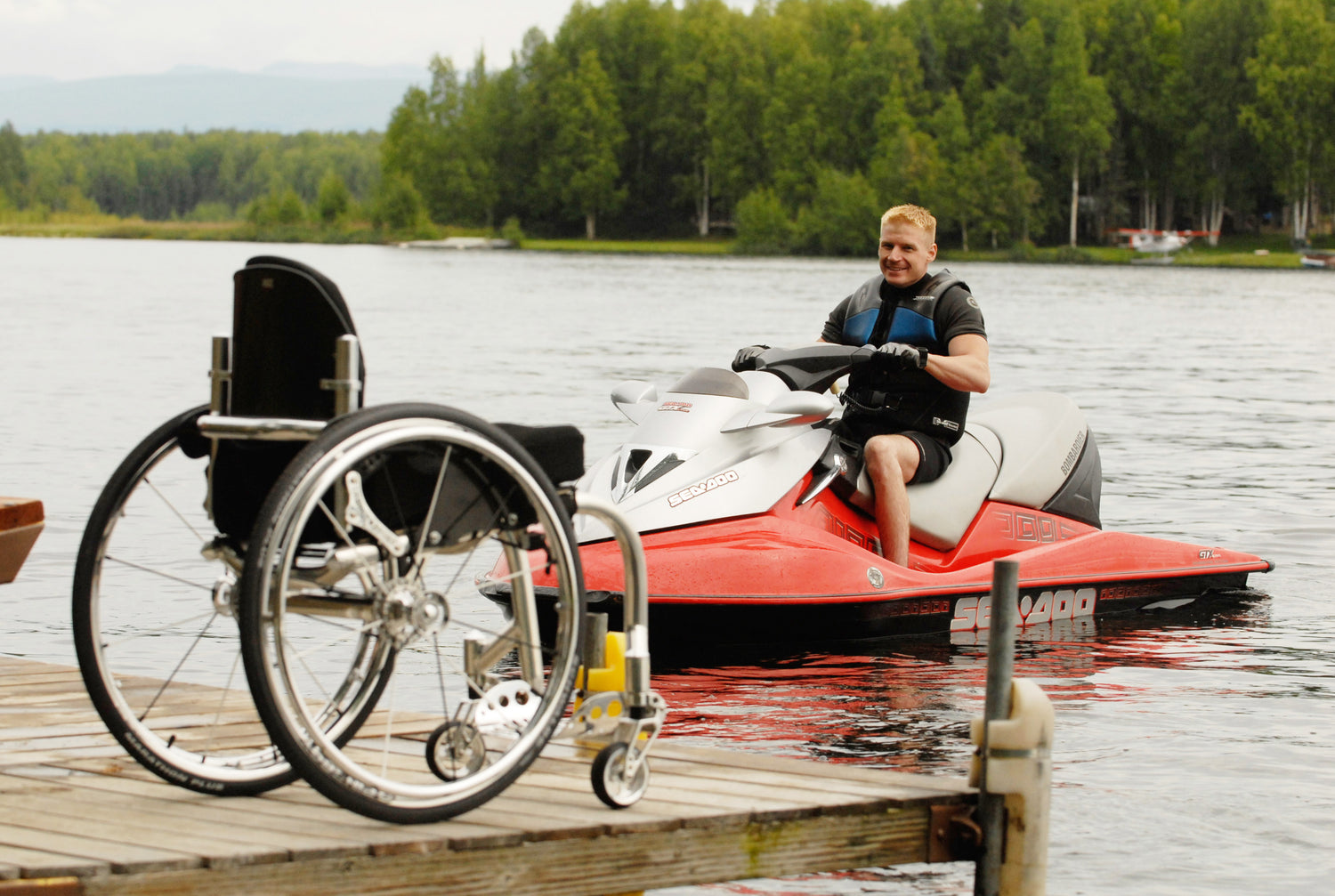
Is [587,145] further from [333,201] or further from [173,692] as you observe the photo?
[173,692]

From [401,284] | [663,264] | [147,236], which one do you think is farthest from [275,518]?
[147,236]

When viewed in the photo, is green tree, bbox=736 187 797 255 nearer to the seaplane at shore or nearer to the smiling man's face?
the seaplane at shore

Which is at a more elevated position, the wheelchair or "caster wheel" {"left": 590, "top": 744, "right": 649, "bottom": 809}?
the wheelchair

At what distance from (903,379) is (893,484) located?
494 mm

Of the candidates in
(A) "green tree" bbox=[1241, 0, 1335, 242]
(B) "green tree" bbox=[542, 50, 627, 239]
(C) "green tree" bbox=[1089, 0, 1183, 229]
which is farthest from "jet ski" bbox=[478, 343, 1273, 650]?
(B) "green tree" bbox=[542, 50, 627, 239]

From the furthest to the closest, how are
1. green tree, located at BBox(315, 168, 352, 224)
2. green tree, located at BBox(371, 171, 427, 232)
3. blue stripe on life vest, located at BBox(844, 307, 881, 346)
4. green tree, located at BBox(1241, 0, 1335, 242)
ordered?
green tree, located at BBox(315, 168, 352, 224) → green tree, located at BBox(371, 171, 427, 232) → green tree, located at BBox(1241, 0, 1335, 242) → blue stripe on life vest, located at BBox(844, 307, 881, 346)

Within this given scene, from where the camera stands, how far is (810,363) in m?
7.54

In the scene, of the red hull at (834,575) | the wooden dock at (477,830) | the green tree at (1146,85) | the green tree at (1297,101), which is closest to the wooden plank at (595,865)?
the wooden dock at (477,830)

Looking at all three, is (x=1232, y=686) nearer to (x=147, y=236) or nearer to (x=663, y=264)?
(x=663, y=264)

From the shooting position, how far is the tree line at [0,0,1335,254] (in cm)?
9962

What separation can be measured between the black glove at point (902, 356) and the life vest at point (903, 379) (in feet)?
1.08

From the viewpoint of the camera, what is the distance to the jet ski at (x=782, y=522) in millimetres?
7301

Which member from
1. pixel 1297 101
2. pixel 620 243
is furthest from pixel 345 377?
pixel 620 243

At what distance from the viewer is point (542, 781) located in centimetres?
413
